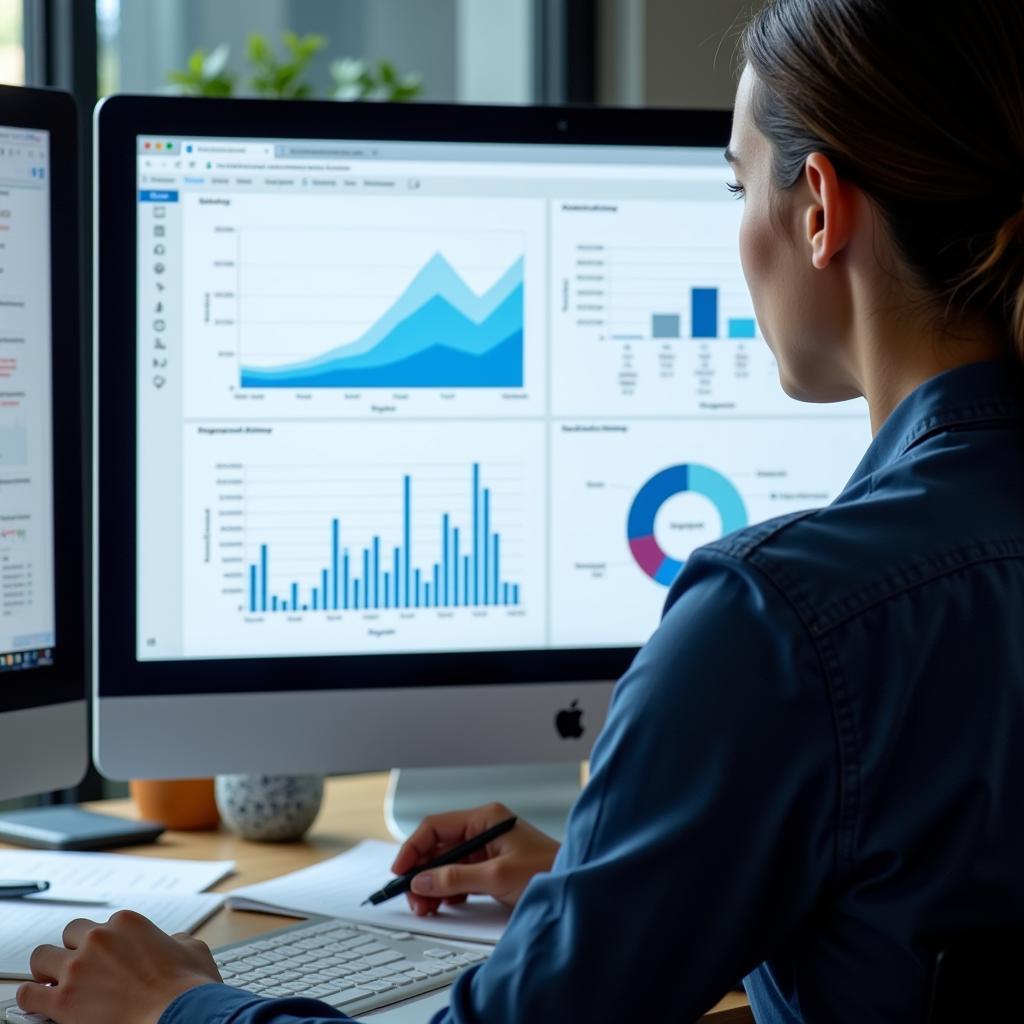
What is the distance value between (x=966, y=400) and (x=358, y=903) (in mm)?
592

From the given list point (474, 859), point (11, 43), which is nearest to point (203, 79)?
point (11, 43)

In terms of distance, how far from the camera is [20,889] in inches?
41.7

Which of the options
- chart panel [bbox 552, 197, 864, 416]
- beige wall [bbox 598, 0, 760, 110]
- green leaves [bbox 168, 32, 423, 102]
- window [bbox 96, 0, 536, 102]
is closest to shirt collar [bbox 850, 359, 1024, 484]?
chart panel [bbox 552, 197, 864, 416]

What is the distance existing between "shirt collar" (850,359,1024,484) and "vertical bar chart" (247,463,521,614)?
1.68 feet

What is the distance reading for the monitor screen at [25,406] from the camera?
1.03 metres

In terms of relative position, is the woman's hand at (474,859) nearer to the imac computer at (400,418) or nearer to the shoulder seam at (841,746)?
the imac computer at (400,418)

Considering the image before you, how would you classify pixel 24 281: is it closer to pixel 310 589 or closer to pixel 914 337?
pixel 310 589

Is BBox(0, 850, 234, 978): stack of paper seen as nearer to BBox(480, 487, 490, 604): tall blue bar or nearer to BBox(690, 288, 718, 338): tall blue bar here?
BBox(480, 487, 490, 604): tall blue bar

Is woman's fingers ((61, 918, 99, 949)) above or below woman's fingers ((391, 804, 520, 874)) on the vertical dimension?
above

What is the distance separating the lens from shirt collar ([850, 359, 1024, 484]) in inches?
28.5

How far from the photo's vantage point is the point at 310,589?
3.82ft

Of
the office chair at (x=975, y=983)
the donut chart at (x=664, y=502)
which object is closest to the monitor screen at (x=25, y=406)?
the donut chart at (x=664, y=502)

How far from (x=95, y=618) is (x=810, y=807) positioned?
2.27 feet

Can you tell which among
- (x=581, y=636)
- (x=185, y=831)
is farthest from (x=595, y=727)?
(x=185, y=831)
